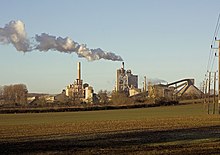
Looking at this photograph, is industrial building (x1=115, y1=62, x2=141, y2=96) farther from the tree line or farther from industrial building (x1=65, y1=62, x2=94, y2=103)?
the tree line

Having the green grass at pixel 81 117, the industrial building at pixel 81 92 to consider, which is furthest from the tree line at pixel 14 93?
the green grass at pixel 81 117

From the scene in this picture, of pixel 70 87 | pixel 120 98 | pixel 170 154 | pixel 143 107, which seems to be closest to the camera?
pixel 170 154

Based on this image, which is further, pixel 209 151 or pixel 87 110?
pixel 87 110

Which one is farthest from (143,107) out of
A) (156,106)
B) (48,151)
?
(48,151)

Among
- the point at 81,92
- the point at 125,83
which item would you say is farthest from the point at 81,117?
the point at 125,83

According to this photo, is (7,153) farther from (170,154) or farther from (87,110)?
(87,110)

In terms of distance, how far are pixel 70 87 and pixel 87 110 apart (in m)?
74.2

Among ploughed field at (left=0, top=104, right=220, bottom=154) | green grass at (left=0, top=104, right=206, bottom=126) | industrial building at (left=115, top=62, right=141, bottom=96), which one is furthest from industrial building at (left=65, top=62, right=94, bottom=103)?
ploughed field at (left=0, top=104, right=220, bottom=154)

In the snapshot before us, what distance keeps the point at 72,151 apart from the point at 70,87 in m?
171

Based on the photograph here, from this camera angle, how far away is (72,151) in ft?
75.1

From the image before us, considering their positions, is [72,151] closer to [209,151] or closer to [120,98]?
[209,151]

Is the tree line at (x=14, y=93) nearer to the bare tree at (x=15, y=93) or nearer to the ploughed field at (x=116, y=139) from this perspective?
the bare tree at (x=15, y=93)

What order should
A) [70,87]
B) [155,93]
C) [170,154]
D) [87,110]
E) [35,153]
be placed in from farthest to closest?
[70,87] → [155,93] → [87,110] → [35,153] → [170,154]

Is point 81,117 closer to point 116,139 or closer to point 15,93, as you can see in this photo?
point 116,139
